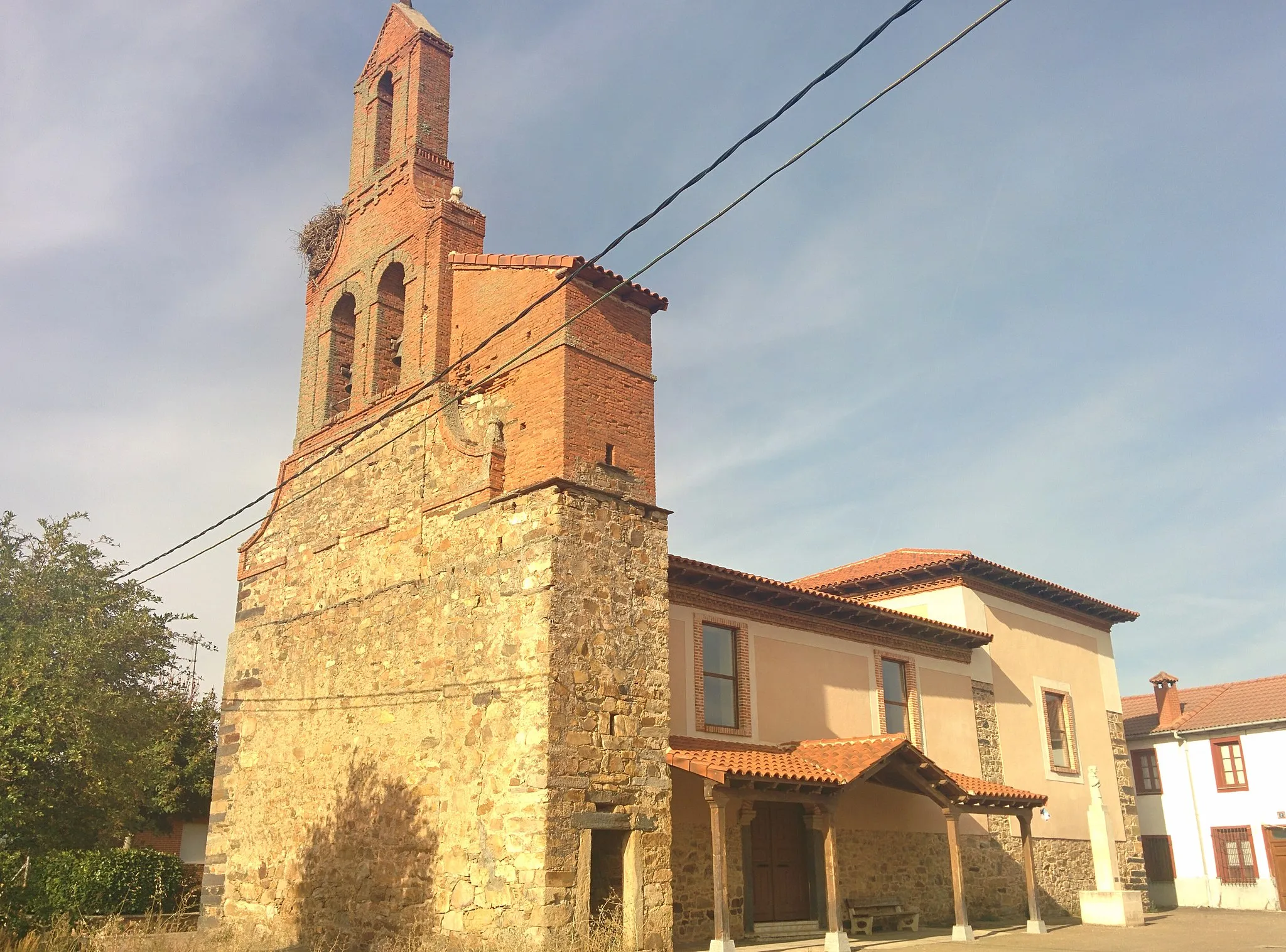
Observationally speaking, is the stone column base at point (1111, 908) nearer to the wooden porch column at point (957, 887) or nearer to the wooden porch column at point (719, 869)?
the wooden porch column at point (957, 887)

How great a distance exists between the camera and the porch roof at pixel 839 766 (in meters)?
13.4

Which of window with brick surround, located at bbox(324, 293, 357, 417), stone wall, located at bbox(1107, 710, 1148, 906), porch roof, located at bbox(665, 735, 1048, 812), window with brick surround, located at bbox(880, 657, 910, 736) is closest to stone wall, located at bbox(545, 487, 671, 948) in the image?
porch roof, located at bbox(665, 735, 1048, 812)

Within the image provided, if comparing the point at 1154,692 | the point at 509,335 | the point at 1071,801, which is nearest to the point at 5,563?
the point at 509,335

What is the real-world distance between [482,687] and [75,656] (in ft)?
30.5

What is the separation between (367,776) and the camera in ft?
47.2

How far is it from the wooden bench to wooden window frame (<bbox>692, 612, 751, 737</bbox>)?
3324 mm

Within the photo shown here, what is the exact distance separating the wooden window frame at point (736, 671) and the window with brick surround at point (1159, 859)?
18.6 meters

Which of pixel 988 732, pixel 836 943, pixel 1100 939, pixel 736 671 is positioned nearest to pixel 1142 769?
pixel 988 732

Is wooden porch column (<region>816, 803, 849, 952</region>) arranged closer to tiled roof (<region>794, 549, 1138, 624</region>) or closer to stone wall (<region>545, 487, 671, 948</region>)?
stone wall (<region>545, 487, 671, 948</region>)

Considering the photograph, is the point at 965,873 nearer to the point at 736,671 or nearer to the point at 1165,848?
the point at 736,671

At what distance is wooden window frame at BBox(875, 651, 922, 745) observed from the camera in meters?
18.9

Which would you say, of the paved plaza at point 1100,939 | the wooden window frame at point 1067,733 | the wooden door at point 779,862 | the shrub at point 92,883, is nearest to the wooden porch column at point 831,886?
the paved plaza at point 1100,939

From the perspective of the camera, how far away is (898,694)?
19562 mm

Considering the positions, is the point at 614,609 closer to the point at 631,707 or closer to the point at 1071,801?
the point at 631,707
